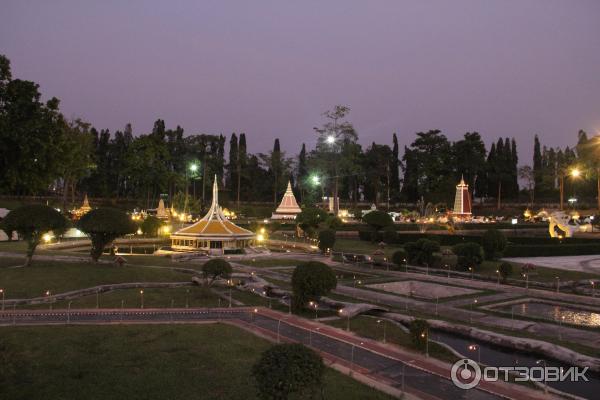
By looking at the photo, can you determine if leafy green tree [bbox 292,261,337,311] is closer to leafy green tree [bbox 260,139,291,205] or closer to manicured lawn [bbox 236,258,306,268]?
manicured lawn [bbox 236,258,306,268]

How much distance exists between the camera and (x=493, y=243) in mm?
36219

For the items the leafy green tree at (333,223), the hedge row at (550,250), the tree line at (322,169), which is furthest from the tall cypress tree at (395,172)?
the hedge row at (550,250)

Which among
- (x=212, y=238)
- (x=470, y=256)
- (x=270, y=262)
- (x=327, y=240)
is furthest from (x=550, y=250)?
(x=212, y=238)

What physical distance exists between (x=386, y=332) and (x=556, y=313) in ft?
31.4

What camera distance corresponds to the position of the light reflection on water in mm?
19806

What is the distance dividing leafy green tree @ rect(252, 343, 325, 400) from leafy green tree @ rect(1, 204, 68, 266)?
21.9 meters

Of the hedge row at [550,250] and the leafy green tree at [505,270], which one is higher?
the hedge row at [550,250]

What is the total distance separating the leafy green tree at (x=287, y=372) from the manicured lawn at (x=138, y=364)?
8.90ft

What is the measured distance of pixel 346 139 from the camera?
75.0 metres

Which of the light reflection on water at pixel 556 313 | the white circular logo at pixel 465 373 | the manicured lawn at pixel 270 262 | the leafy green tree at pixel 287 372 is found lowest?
the white circular logo at pixel 465 373

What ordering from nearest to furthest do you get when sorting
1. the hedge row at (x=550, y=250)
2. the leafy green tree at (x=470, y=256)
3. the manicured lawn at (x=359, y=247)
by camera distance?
the leafy green tree at (x=470, y=256) < the hedge row at (x=550, y=250) < the manicured lawn at (x=359, y=247)

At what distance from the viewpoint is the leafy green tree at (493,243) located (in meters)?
36.2

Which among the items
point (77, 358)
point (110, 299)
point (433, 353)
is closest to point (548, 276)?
point (433, 353)

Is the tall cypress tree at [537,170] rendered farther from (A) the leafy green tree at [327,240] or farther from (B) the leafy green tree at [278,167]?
(A) the leafy green tree at [327,240]
